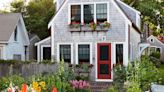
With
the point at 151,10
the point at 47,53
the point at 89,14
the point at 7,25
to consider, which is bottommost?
the point at 47,53

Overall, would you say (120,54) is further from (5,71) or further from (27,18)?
(27,18)

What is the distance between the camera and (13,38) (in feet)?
98.6

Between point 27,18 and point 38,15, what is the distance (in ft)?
3.84

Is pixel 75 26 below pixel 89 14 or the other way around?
below

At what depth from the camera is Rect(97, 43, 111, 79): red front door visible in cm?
2295

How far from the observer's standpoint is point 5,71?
2261 centimetres

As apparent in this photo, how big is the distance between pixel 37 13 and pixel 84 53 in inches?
679

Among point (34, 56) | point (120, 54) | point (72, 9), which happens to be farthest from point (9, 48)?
point (120, 54)

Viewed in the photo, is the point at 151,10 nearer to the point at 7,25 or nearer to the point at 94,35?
the point at 7,25

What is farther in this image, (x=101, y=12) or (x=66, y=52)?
(x=66, y=52)

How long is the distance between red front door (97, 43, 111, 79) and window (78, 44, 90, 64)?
692 mm

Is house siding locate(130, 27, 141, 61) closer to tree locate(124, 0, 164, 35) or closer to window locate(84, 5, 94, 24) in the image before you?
window locate(84, 5, 94, 24)

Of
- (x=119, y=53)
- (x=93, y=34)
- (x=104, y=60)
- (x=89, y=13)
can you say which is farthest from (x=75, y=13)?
(x=119, y=53)

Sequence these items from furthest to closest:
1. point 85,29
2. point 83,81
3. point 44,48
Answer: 1. point 44,48
2. point 85,29
3. point 83,81
